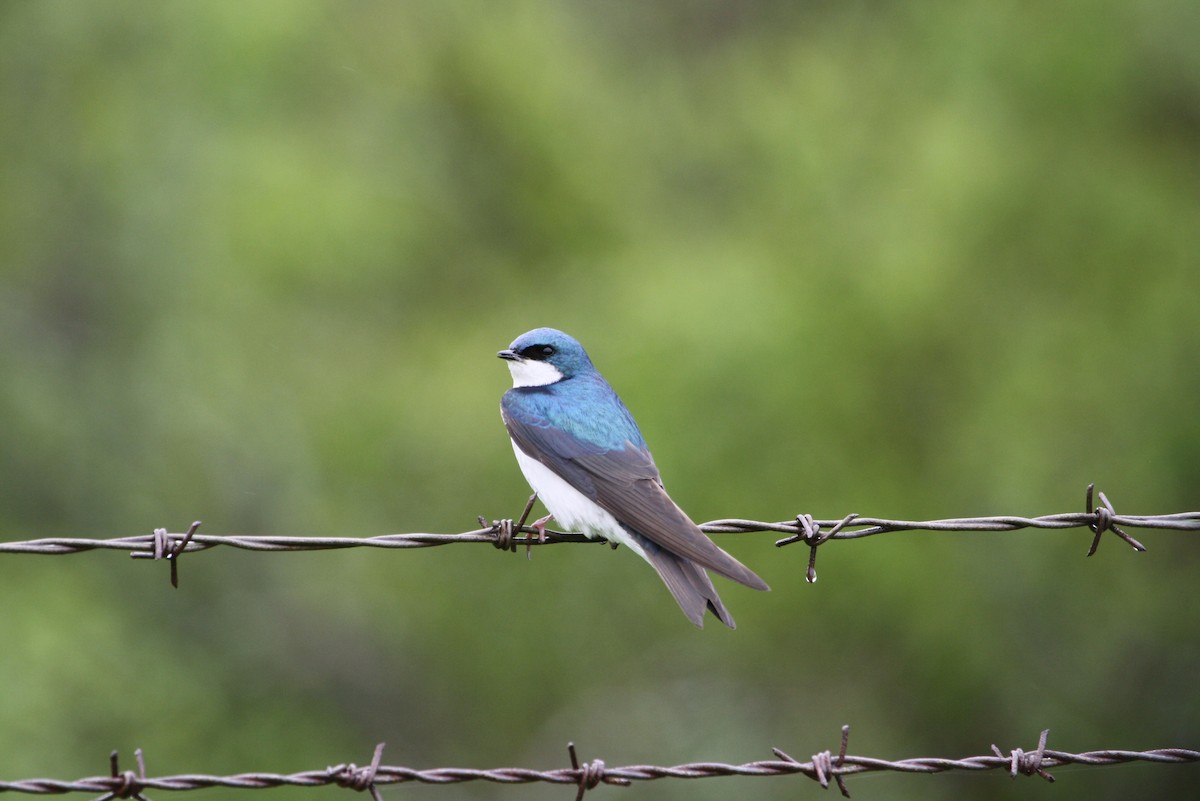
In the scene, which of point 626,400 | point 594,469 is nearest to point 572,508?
point 594,469

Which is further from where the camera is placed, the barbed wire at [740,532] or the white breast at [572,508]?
the white breast at [572,508]

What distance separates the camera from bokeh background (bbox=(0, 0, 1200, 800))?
27.1 feet

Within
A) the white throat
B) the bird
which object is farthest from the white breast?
the white throat

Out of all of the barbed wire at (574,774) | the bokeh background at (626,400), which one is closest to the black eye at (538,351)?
the barbed wire at (574,774)

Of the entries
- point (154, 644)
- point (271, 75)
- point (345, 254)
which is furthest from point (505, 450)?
point (271, 75)

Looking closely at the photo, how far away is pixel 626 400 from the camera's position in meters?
8.02

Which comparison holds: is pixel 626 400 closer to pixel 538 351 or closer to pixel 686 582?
pixel 538 351

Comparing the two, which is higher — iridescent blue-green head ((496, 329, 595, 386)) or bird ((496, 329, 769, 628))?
iridescent blue-green head ((496, 329, 595, 386))

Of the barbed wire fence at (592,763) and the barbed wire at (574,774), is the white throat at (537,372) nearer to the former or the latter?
the barbed wire fence at (592,763)

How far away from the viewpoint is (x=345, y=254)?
9.38 metres

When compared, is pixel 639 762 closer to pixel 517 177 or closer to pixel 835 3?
pixel 517 177

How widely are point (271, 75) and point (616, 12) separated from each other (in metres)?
3.51

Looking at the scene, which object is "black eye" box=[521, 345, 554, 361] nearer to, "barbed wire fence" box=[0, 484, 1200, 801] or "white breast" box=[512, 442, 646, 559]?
"white breast" box=[512, 442, 646, 559]

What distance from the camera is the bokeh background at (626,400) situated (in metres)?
8.26
